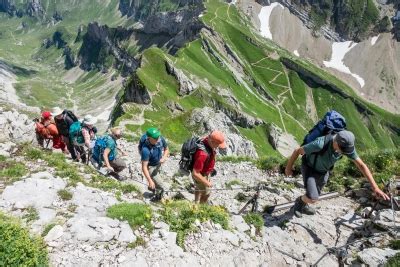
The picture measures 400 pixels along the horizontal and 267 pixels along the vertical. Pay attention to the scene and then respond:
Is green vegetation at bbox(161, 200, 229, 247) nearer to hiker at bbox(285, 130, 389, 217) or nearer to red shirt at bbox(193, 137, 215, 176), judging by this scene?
red shirt at bbox(193, 137, 215, 176)

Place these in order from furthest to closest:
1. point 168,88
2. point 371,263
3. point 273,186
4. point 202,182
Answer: point 168,88
point 273,186
point 202,182
point 371,263

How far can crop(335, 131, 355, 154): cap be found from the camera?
1274 cm

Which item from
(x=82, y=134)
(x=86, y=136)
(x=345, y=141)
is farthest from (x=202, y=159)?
(x=82, y=134)

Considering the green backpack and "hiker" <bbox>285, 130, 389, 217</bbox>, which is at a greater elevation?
"hiker" <bbox>285, 130, 389, 217</bbox>

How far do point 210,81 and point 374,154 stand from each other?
466 feet

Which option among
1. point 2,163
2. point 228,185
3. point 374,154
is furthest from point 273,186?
point 2,163

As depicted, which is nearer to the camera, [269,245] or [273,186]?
[269,245]

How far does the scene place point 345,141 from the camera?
1274 cm

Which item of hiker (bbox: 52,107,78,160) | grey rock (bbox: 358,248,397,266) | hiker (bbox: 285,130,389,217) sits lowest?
hiker (bbox: 52,107,78,160)

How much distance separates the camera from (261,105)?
7795 inches

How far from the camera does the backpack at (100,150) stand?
20.3 m

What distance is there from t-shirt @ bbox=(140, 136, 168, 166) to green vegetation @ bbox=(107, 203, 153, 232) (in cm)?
322

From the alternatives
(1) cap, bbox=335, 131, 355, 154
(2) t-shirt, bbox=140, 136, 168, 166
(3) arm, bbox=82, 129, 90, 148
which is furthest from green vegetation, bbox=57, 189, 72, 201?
(1) cap, bbox=335, 131, 355, 154

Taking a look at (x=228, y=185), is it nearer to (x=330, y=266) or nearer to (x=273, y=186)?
(x=273, y=186)
